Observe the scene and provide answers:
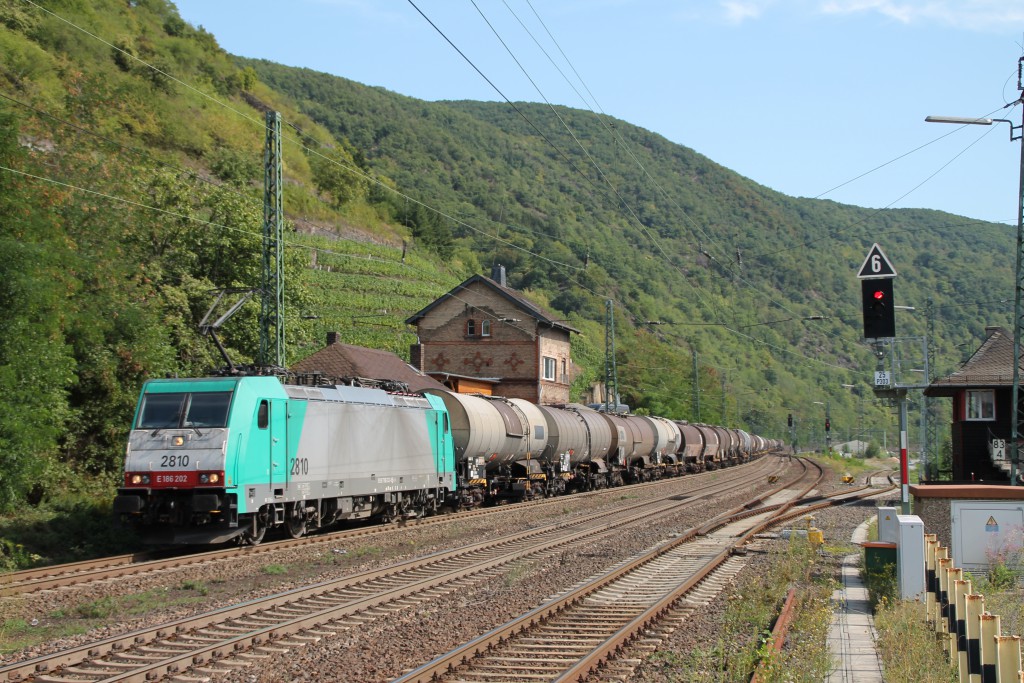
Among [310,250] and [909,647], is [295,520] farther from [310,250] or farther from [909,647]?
[310,250]

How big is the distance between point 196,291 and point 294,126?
295 ft

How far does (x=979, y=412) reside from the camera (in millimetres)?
37844

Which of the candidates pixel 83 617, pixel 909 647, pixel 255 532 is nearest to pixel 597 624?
pixel 909 647

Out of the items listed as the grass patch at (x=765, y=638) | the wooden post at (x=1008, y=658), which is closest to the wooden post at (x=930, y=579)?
the grass patch at (x=765, y=638)

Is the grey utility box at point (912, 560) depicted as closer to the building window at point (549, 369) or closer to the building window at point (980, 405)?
the building window at point (980, 405)

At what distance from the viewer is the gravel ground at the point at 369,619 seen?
31.5ft

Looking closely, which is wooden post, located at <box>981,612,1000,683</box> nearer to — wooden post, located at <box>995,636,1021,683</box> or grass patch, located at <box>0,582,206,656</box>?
wooden post, located at <box>995,636,1021,683</box>

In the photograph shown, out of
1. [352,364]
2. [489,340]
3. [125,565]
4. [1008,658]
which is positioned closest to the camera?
[1008,658]

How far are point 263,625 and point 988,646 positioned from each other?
7630mm

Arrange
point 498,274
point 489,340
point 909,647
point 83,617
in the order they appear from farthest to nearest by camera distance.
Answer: point 498,274, point 489,340, point 83,617, point 909,647

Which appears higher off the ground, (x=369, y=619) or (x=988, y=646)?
(x=988, y=646)

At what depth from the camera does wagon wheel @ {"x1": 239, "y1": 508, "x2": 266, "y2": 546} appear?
1832 cm

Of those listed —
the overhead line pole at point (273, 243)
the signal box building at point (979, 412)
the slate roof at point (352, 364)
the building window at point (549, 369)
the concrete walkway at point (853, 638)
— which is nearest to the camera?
the concrete walkway at point (853, 638)

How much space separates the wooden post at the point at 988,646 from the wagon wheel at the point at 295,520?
14473mm
